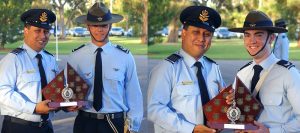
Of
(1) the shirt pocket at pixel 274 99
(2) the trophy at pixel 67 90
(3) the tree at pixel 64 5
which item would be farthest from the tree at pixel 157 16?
(1) the shirt pocket at pixel 274 99

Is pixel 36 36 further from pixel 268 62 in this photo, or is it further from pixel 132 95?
pixel 268 62

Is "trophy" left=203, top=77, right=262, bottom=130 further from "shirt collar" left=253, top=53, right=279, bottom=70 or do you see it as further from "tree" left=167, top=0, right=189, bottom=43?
"tree" left=167, top=0, right=189, bottom=43

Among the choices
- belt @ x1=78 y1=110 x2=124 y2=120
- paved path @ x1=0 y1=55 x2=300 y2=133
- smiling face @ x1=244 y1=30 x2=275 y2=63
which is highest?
smiling face @ x1=244 y1=30 x2=275 y2=63

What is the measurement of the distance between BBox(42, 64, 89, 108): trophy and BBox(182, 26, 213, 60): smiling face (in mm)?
847

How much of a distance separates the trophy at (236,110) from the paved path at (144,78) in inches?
107

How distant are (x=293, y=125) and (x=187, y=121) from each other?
0.55 meters

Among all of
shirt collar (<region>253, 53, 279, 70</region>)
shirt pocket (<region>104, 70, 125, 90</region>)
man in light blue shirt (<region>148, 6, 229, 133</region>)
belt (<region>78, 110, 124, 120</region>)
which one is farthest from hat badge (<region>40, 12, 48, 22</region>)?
shirt collar (<region>253, 53, 279, 70</region>)


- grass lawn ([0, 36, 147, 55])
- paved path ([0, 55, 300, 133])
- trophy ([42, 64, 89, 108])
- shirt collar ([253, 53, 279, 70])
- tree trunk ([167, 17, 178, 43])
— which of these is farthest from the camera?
grass lawn ([0, 36, 147, 55])

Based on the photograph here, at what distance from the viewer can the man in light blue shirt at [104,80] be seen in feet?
10.3

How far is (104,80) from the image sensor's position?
3203 millimetres

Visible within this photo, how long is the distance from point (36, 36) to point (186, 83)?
1.24 metres

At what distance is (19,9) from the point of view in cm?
872

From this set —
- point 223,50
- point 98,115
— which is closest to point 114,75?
point 98,115

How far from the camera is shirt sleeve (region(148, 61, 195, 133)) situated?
241cm
